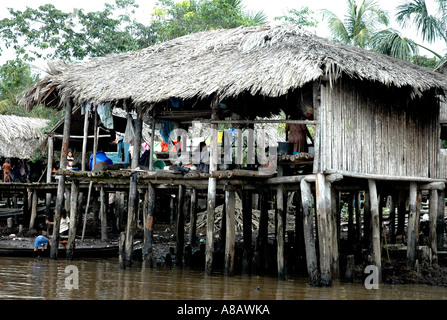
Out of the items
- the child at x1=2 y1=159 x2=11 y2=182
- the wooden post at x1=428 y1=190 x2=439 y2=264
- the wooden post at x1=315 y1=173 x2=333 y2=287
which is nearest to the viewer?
the wooden post at x1=315 y1=173 x2=333 y2=287

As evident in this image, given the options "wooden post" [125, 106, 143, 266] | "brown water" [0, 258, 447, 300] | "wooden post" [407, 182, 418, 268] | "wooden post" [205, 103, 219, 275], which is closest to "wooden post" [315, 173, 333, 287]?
"brown water" [0, 258, 447, 300]

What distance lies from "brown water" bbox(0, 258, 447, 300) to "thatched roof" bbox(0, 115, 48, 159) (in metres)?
9.17

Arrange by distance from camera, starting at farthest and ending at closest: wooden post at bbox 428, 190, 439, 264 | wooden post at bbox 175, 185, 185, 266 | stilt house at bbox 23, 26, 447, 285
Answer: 1. wooden post at bbox 175, 185, 185, 266
2. wooden post at bbox 428, 190, 439, 264
3. stilt house at bbox 23, 26, 447, 285

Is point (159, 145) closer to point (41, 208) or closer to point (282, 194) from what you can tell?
point (41, 208)

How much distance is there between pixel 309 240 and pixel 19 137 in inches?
545

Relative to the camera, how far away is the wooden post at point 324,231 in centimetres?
987

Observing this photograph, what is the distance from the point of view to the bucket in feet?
37.4

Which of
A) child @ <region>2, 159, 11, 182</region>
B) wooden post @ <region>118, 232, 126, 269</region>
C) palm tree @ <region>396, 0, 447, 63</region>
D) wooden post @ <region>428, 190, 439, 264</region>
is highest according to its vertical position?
palm tree @ <region>396, 0, 447, 63</region>

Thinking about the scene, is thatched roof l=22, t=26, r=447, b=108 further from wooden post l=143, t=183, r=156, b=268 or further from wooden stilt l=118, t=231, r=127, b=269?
wooden stilt l=118, t=231, r=127, b=269

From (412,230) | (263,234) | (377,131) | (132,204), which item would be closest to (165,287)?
(132,204)

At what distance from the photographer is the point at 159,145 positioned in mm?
17891

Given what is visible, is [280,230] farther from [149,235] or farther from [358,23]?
[358,23]

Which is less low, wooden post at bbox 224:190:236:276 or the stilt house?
the stilt house

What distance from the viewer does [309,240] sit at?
10.1 metres
